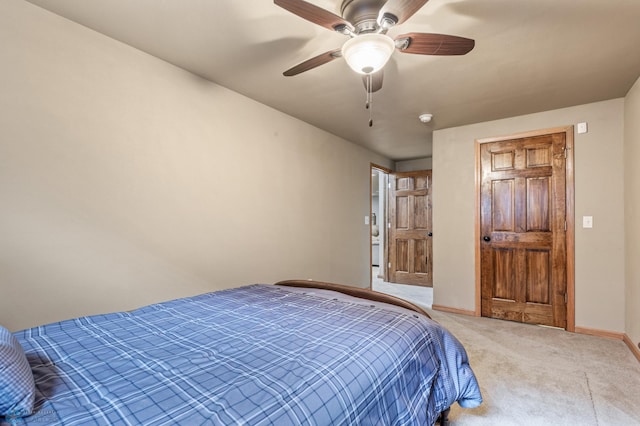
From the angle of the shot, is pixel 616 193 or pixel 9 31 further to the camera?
pixel 616 193

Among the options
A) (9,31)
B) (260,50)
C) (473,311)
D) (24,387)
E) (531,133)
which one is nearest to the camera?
(24,387)

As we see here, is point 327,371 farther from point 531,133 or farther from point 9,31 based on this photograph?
point 531,133

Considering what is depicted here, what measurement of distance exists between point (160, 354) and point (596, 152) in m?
4.13

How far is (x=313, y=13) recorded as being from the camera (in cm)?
144

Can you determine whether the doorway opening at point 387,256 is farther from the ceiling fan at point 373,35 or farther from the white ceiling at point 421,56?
the ceiling fan at point 373,35

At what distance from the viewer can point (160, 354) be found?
1.12 metres

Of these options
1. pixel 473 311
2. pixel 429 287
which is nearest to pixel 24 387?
pixel 473 311

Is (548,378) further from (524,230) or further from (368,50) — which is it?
(368,50)

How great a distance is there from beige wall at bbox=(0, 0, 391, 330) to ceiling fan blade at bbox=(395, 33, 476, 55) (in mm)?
1822

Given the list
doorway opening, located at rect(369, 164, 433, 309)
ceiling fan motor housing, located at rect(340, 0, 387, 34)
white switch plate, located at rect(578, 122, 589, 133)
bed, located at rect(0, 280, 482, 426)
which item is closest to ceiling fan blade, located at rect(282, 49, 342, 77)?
ceiling fan motor housing, located at rect(340, 0, 387, 34)

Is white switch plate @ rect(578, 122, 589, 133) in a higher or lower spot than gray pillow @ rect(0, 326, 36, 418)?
higher

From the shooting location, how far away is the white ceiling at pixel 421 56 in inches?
70.5

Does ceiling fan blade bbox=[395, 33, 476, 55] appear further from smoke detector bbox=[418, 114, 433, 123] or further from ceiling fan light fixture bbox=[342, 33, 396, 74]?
smoke detector bbox=[418, 114, 433, 123]

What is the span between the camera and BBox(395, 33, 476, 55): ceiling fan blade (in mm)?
1531
